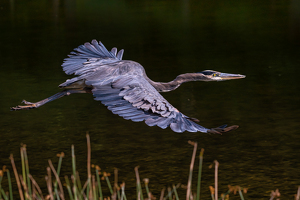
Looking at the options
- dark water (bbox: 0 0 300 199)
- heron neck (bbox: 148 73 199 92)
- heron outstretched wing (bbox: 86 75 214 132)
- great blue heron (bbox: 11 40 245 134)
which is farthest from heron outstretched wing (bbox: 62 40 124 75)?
dark water (bbox: 0 0 300 199)

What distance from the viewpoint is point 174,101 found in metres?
14.2

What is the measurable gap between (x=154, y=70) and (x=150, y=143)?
7873 mm

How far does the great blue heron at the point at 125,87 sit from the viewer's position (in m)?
6.41

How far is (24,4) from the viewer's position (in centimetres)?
4456

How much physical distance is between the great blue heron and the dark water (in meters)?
1.64

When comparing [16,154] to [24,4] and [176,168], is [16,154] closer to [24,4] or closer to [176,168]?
[176,168]

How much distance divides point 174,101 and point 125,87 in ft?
22.4

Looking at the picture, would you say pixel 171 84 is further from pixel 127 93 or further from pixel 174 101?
pixel 174 101

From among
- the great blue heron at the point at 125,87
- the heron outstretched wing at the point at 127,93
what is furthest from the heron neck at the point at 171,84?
the heron outstretched wing at the point at 127,93

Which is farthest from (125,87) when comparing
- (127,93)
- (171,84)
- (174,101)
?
Result: (174,101)

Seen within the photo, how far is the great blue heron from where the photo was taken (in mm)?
6406

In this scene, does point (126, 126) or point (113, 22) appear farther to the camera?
point (113, 22)

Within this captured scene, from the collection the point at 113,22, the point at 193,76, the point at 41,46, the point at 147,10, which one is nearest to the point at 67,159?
the point at 193,76

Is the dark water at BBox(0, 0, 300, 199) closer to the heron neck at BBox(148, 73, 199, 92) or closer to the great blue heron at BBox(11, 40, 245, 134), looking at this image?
the heron neck at BBox(148, 73, 199, 92)
